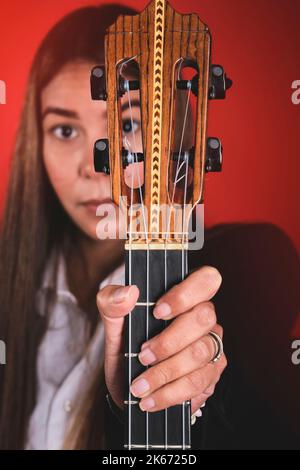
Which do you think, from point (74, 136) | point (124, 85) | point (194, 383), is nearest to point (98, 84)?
point (124, 85)

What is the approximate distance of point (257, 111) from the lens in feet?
3.86

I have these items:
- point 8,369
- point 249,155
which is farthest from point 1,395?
point 249,155

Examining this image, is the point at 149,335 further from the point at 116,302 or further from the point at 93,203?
the point at 93,203

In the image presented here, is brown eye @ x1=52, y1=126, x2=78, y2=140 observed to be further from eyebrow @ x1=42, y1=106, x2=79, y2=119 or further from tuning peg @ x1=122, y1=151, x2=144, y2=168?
tuning peg @ x1=122, y1=151, x2=144, y2=168

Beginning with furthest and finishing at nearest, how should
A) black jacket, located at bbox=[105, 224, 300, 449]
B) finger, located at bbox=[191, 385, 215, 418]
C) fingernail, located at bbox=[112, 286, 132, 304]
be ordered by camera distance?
black jacket, located at bbox=[105, 224, 300, 449], finger, located at bbox=[191, 385, 215, 418], fingernail, located at bbox=[112, 286, 132, 304]

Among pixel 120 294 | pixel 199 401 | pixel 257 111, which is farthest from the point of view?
pixel 257 111

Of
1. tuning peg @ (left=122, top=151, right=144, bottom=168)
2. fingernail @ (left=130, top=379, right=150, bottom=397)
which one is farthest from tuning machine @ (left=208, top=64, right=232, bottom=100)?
fingernail @ (left=130, top=379, right=150, bottom=397)

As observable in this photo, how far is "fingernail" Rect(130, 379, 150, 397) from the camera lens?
69 cm

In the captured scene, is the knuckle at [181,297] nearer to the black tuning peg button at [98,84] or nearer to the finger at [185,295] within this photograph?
the finger at [185,295]

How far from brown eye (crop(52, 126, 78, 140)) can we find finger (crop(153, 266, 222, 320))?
55 cm

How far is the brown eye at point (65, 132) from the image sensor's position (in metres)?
1.19

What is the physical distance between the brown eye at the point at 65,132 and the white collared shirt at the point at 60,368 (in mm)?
233

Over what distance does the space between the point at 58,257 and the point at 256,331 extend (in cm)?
40

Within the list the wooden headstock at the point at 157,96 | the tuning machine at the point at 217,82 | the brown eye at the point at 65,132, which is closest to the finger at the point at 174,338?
the wooden headstock at the point at 157,96
